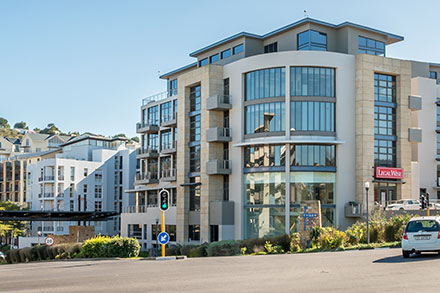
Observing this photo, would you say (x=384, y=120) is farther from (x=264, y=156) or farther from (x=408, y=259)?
(x=408, y=259)

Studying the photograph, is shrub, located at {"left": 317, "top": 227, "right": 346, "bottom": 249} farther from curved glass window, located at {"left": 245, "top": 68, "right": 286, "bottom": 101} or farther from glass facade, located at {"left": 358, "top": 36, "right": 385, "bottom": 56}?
glass facade, located at {"left": 358, "top": 36, "right": 385, "bottom": 56}

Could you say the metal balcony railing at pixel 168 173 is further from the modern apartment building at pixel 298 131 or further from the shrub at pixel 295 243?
the shrub at pixel 295 243

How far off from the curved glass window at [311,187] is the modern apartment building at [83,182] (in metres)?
45.9

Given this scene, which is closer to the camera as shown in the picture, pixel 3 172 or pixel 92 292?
pixel 92 292

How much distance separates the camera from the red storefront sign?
174 ft

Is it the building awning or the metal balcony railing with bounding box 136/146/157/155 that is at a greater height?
the metal balcony railing with bounding box 136/146/157/155

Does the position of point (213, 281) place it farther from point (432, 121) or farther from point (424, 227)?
point (432, 121)

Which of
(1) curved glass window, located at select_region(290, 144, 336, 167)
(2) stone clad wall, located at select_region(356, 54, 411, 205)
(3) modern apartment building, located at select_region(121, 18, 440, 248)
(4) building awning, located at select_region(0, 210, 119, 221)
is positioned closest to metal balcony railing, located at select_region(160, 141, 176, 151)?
(3) modern apartment building, located at select_region(121, 18, 440, 248)

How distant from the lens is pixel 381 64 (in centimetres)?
5516

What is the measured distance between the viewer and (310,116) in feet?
173

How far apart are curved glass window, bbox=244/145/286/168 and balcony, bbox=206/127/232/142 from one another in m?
2.36

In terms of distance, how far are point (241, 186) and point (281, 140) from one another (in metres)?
6.36

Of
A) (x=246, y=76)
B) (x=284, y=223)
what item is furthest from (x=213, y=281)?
(x=246, y=76)

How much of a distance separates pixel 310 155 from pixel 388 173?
726 centimetres
